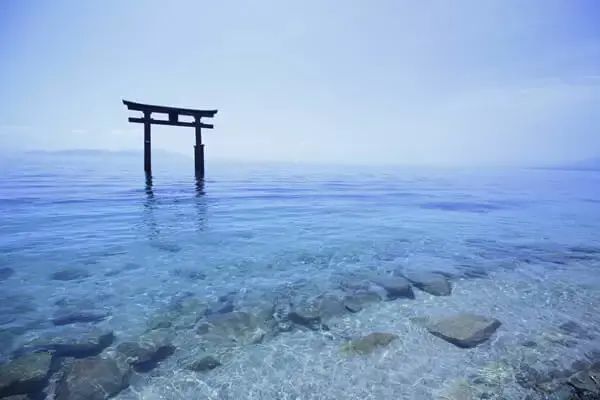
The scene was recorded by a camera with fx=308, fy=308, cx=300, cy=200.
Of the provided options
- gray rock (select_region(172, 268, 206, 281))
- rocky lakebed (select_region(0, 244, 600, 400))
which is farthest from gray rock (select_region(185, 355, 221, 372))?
gray rock (select_region(172, 268, 206, 281))

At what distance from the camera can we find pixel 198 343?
5254mm

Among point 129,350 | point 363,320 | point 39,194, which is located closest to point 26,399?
point 129,350

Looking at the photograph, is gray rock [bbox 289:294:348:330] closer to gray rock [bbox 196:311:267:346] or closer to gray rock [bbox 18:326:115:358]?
gray rock [bbox 196:311:267:346]

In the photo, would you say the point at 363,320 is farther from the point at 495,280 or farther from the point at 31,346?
the point at 31,346

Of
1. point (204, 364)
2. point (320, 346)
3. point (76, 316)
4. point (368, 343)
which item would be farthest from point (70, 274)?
point (368, 343)

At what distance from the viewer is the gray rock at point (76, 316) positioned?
19.0 feet

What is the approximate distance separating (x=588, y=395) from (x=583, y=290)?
15.4 ft

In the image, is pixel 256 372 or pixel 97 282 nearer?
pixel 256 372

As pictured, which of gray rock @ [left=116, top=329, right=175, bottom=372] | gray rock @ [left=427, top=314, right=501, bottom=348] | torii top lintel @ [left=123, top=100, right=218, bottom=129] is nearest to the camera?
gray rock @ [left=116, top=329, right=175, bottom=372]

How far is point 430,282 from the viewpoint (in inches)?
306

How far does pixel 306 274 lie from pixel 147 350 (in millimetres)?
4270

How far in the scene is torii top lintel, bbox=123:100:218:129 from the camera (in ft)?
73.0

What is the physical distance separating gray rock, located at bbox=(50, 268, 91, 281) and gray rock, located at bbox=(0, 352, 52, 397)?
341cm

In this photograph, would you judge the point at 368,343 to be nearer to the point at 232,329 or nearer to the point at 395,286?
the point at 232,329
